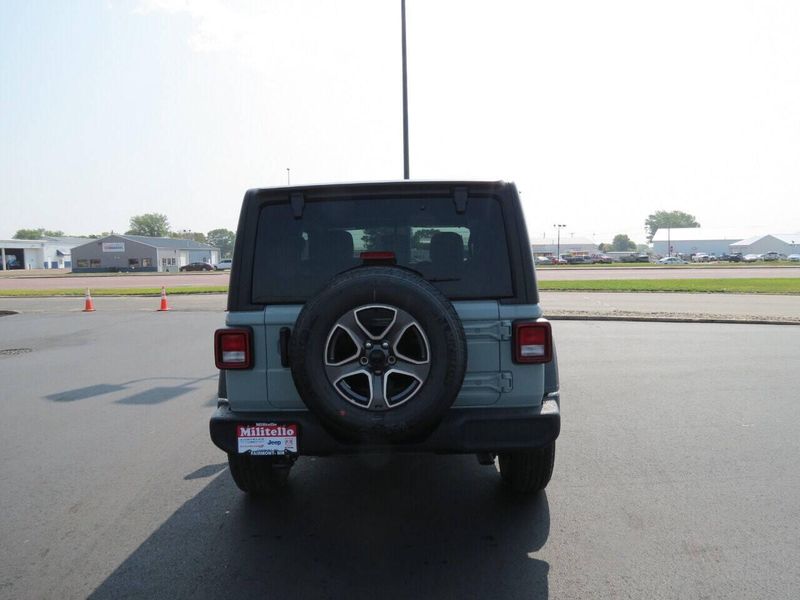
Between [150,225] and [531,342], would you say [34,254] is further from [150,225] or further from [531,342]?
[531,342]

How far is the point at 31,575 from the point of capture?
11.1 feet

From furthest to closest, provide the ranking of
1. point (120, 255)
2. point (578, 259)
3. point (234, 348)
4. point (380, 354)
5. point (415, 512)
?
point (578, 259) → point (120, 255) → point (415, 512) → point (234, 348) → point (380, 354)

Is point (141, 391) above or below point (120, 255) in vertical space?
below

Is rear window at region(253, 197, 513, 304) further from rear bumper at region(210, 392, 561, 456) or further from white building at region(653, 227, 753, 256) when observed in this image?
white building at region(653, 227, 753, 256)

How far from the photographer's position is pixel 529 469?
4.23m

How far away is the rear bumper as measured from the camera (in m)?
3.56

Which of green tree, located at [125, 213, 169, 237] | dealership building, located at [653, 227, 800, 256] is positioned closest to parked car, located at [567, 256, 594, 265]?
dealership building, located at [653, 227, 800, 256]

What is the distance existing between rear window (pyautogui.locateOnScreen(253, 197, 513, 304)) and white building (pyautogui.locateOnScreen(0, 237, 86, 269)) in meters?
100

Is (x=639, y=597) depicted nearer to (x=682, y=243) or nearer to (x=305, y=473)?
(x=305, y=473)

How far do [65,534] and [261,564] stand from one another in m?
1.36

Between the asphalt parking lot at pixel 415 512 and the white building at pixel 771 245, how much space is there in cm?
12772

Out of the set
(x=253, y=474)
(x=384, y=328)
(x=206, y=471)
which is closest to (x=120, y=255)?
(x=206, y=471)

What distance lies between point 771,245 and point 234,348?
446 feet

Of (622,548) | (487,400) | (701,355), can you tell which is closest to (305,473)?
(487,400)
